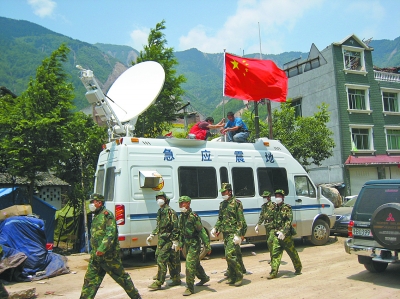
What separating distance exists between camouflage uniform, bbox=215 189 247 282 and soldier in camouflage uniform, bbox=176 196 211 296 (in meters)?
0.42

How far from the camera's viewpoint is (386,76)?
96.9ft

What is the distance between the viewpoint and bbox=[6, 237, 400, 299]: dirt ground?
6.38 m

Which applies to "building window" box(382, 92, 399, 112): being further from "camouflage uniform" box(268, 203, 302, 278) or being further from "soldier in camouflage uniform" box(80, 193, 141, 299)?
"soldier in camouflage uniform" box(80, 193, 141, 299)

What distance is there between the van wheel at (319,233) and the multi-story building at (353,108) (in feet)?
51.6

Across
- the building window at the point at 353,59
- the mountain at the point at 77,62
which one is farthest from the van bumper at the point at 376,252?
the mountain at the point at 77,62

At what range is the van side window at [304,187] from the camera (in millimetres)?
11219

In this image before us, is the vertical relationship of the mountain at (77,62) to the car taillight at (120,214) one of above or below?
above

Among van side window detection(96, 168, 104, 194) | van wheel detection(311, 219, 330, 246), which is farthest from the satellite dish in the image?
van wheel detection(311, 219, 330, 246)

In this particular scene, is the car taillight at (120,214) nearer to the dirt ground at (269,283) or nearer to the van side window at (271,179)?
the dirt ground at (269,283)

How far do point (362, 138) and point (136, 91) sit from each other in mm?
21927

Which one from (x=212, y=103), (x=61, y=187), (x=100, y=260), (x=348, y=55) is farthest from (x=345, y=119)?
(x=212, y=103)

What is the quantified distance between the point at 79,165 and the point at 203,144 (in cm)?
546

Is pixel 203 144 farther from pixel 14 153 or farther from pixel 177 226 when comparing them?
pixel 14 153

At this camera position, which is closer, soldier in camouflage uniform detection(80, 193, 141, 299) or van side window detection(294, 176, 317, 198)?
soldier in camouflage uniform detection(80, 193, 141, 299)
